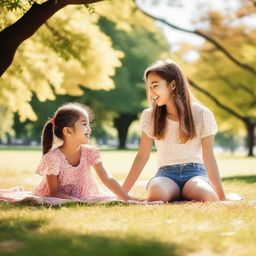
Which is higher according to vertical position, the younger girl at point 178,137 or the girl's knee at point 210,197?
the younger girl at point 178,137

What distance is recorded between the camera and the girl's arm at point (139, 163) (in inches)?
241

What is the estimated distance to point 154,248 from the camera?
3.25m

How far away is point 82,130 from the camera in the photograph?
5.92 metres

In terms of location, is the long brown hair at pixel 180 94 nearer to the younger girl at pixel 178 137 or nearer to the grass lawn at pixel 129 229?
the younger girl at pixel 178 137

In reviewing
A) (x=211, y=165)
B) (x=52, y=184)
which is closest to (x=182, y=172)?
(x=211, y=165)

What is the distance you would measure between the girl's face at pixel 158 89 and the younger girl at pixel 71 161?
0.74m

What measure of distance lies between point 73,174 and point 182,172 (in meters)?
1.18

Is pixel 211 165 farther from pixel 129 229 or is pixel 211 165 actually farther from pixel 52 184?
pixel 129 229

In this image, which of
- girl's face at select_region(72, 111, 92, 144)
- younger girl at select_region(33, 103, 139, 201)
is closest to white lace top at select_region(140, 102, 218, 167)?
younger girl at select_region(33, 103, 139, 201)

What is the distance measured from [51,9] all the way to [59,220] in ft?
12.1

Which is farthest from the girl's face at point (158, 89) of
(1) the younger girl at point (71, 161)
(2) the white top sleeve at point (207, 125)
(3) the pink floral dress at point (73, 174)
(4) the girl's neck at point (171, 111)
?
(3) the pink floral dress at point (73, 174)

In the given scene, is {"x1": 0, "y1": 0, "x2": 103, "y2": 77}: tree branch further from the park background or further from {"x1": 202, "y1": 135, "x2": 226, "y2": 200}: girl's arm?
{"x1": 202, "y1": 135, "x2": 226, "y2": 200}: girl's arm

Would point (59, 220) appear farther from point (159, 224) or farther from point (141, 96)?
point (141, 96)

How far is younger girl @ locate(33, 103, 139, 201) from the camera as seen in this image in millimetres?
5855
